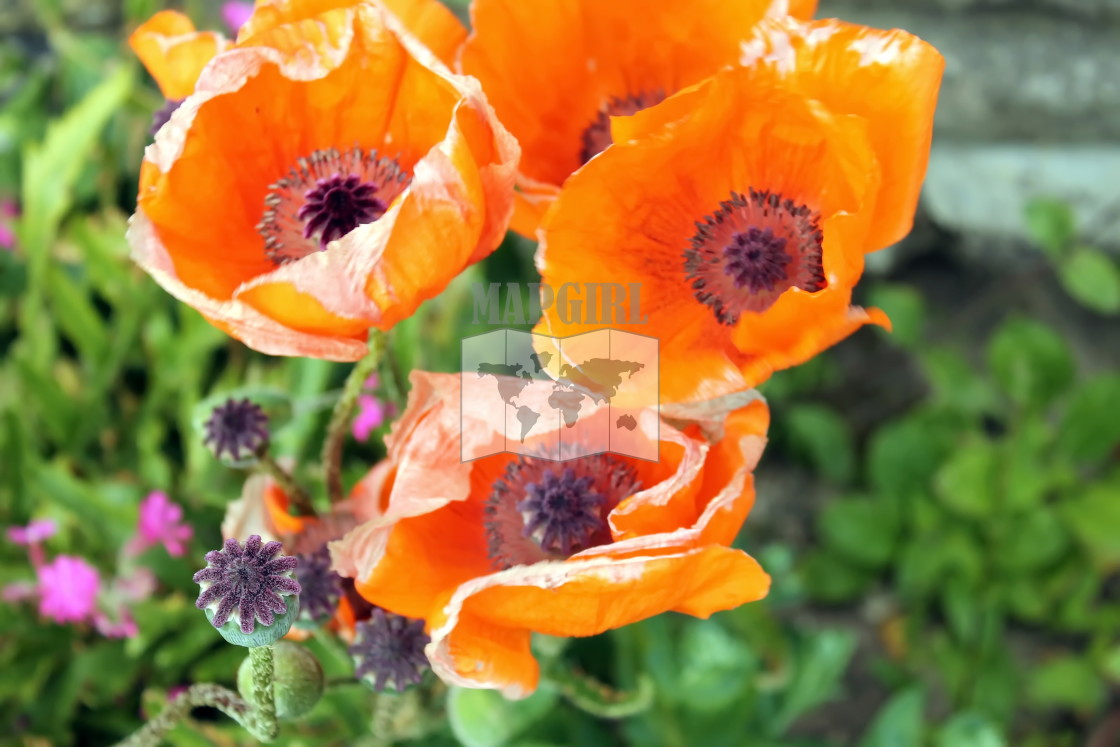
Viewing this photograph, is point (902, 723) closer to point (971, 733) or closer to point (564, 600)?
point (971, 733)

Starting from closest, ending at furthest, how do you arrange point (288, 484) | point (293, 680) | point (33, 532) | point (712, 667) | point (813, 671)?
point (293, 680) < point (288, 484) < point (33, 532) < point (712, 667) < point (813, 671)

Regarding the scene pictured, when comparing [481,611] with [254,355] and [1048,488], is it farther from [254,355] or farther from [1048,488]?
[1048,488]

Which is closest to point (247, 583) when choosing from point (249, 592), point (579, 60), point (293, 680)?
point (249, 592)

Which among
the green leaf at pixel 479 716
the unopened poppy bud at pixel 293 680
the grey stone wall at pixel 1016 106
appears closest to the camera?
the unopened poppy bud at pixel 293 680

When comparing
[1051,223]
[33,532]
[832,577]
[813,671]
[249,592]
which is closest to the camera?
[249,592]

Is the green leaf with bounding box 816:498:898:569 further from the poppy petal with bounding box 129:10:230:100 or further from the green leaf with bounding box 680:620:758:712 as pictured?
the poppy petal with bounding box 129:10:230:100

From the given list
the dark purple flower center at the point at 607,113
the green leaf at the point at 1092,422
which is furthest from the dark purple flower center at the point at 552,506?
the green leaf at the point at 1092,422

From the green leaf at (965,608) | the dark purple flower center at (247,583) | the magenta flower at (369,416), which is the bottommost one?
the green leaf at (965,608)

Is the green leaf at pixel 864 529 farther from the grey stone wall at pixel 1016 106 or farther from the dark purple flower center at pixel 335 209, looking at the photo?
the dark purple flower center at pixel 335 209
